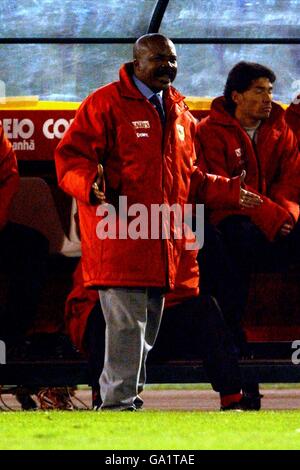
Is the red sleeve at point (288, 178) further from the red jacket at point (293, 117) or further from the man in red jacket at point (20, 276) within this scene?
the man in red jacket at point (20, 276)


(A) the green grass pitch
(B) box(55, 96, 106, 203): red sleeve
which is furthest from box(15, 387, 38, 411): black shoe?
(B) box(55, 96, 106, 203): red sleeve

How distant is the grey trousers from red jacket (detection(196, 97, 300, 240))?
119 cm

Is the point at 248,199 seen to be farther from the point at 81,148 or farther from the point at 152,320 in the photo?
the point at 81,148

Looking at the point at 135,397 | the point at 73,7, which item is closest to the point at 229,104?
the point at 135,397

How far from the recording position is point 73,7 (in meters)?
15.1

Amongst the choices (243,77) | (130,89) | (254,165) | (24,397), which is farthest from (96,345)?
(24,397)

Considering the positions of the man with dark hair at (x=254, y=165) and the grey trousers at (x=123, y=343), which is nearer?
the grey trousers at (x=123, y=343)

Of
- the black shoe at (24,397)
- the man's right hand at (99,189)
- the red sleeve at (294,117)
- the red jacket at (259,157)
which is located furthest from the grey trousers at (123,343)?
the black shoe at (24,397)

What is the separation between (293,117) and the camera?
8148 millimetres

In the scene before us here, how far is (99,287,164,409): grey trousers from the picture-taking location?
641 centimetres

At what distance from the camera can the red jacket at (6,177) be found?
729cm

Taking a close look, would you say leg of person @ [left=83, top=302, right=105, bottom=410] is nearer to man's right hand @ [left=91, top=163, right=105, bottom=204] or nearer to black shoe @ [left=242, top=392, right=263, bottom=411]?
man's right hand @ [left=91, top=163, right=105, bottom=204]

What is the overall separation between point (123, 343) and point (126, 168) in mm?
726

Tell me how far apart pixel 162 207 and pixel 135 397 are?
0.78 meters
